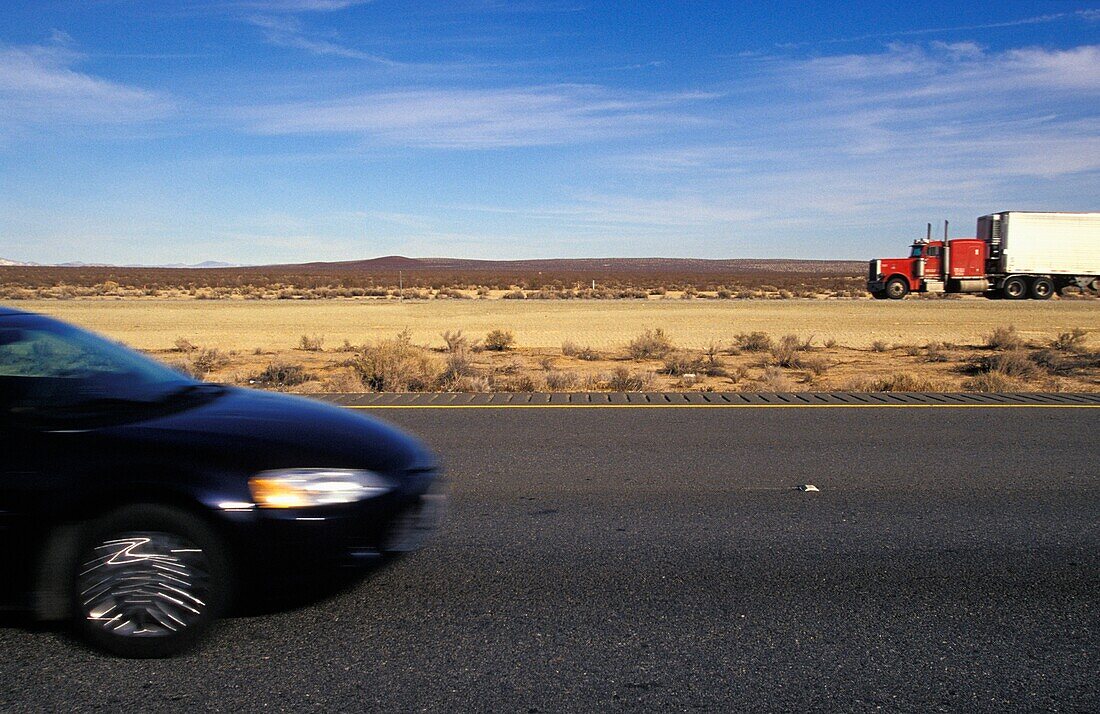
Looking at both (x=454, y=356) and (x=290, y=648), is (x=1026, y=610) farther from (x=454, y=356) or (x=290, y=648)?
(x=454, y=356)

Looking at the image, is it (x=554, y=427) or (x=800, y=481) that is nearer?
(x=800, y=481)

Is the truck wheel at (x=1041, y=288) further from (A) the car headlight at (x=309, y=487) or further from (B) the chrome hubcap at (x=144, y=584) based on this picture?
(B) the chrome hubcap at (x=144, y=584)

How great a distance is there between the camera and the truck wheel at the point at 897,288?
4556 centimetres

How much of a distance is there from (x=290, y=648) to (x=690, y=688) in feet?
5.72

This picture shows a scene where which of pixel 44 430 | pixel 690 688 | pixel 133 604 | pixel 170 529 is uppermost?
pixel 44 430

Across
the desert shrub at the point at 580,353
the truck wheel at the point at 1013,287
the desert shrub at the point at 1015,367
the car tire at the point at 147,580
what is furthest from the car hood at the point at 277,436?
the truck wheel at the point at 1013,287

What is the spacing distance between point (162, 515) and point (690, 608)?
2.47 m

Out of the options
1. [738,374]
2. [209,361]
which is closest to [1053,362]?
[738,374]

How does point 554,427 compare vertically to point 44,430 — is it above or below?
below

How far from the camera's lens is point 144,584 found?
403 centimetres

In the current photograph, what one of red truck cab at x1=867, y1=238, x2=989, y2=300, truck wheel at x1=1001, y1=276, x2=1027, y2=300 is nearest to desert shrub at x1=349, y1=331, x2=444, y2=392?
red truck cab at x1=867, y1=238, x2=989, y2=300

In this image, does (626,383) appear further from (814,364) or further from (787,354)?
(787,354)

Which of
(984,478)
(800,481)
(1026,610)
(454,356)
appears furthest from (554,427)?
(454,356)

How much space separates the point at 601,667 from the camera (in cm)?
406
